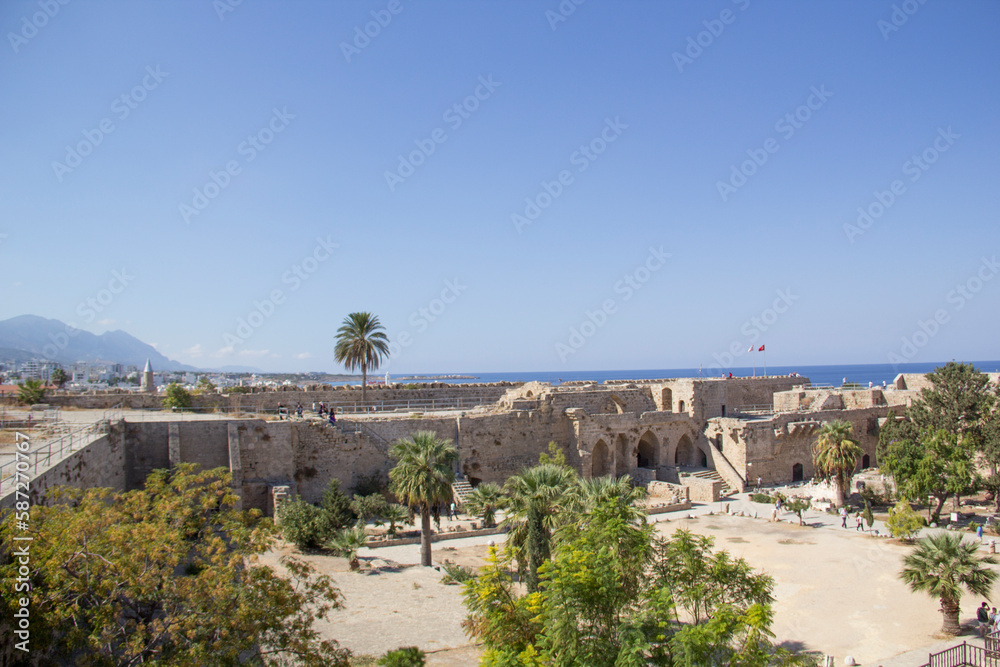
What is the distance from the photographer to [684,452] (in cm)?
3678

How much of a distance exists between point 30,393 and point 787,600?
103 ft

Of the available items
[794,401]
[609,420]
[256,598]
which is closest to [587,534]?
[256,598]

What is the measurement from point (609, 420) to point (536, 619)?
23309mm

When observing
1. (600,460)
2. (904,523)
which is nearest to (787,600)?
(904,523)

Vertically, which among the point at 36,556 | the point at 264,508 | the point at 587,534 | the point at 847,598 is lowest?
the point at 847,598

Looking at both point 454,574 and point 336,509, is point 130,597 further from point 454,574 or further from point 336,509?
point 336,509

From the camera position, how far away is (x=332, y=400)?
114 feet

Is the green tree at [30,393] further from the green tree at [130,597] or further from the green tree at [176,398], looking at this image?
the green tree at [130,597]

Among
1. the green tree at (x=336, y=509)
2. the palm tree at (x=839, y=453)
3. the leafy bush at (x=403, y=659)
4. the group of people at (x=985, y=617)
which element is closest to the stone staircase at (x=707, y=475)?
the palm tree at (x=839, y=453)

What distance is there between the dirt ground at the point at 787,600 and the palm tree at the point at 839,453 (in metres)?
3.83

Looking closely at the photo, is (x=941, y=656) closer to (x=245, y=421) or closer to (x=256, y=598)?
(x=256, y=598)

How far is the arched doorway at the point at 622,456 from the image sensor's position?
3409cm

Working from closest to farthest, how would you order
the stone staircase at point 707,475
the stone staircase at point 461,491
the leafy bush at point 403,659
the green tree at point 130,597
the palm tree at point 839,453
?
the green tree at point 130,597 < the leafy bush at point 403,659 < the stone staircase at point 461,491 < the palm tree at point 839,453 < the stone staircase at point 707,475

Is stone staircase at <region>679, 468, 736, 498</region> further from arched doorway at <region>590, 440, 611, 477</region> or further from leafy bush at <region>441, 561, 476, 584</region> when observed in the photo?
leafy bush at <region>441, 561, 476, 584</region>
